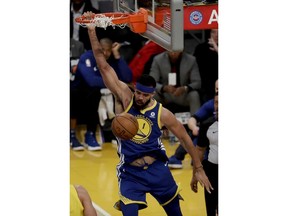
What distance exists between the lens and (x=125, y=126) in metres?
6.88

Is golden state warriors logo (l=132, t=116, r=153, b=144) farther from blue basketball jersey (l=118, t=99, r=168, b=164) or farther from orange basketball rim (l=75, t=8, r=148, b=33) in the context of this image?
Answer: orange basketball rim (l=75, t=8, r=148, b=33)

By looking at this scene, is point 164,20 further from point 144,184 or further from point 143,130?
point 144,184

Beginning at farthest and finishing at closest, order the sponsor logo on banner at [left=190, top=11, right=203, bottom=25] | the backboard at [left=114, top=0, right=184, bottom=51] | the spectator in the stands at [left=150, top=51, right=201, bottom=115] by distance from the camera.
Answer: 1. the spectator in the stands at [left=150, top=51, right=201, bottom=115]
2. the sponsor logo on banner at [left=190, top=11, right=203, bottom=25]
3. the backboard at [left=114, top=0, right=184, bottom=51]

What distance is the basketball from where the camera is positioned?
22.6 feet

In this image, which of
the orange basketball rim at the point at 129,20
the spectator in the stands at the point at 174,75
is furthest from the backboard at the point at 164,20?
the spectator in the stands at the point at 174,75

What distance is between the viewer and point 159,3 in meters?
7.06

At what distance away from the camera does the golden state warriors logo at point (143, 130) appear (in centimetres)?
715

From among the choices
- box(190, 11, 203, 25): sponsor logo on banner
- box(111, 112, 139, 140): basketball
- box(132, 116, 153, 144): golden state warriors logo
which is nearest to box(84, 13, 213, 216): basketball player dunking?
box(132, 116, 153, 144): golden state warriors logo

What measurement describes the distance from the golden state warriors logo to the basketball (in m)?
0.20

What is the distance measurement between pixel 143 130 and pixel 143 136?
49 millimetres

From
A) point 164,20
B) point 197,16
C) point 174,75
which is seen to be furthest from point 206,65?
point 164,20

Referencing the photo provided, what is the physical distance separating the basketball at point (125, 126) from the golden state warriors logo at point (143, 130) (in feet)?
0.66
